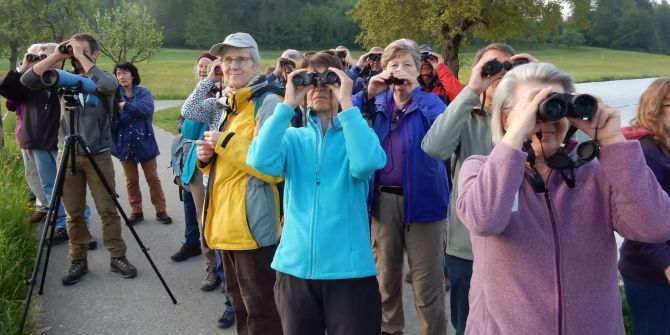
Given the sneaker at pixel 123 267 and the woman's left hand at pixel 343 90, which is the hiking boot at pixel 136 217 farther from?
the woman's left hand at pixel 343 90

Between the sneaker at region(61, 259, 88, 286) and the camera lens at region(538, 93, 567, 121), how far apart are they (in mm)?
4299

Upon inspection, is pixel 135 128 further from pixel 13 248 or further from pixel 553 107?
pixel 553 107

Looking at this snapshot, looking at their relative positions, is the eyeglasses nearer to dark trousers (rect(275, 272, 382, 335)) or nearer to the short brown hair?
dark trousers (rect(275, 272, 382, 335))

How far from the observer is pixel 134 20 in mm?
29453

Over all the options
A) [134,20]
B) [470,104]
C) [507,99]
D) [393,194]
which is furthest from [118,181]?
[134,20]

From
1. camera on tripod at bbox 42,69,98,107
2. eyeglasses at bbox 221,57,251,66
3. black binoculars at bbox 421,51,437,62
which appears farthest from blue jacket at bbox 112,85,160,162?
black binoculars at bbox 421,51,437,62

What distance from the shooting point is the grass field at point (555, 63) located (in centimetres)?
2883

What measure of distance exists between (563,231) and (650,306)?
141 cm

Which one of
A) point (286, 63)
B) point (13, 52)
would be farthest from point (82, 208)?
point (13, 52)

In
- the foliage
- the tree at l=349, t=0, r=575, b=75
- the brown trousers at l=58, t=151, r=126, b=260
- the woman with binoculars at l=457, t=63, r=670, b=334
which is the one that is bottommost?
the foliage

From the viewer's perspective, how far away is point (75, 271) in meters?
4.42

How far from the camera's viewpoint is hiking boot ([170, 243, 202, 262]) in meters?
4.90

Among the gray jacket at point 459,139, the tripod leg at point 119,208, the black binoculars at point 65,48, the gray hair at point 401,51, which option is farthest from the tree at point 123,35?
the gray jacket at point 459,139

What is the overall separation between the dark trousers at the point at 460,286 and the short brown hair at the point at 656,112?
112 centimetres
